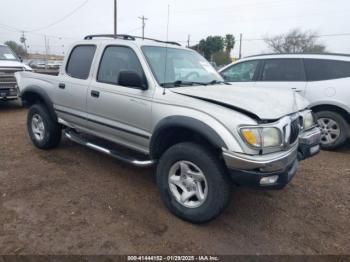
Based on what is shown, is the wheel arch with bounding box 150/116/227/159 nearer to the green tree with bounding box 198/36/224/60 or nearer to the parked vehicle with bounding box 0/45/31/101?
the parked vehicle with bounding box 0/45/31/101

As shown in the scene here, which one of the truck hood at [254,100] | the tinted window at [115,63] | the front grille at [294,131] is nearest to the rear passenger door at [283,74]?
the truck hood at [254,100]

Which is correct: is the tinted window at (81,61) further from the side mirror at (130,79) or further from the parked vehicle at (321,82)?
the parked vehicle at (321,82)

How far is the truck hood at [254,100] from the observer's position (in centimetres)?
274

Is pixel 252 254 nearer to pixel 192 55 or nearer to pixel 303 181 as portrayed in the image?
pixel 303 181

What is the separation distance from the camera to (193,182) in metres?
3.00

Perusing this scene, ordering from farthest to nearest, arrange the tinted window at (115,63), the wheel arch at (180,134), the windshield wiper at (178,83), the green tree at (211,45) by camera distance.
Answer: the green tree at (211,45)
the tinted window at (115,63)
the windshield wiper at (178,83)
the wheel arch at (180,134)

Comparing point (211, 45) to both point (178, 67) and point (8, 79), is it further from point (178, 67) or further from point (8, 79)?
point (178, 67)

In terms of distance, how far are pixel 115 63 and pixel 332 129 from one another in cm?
423

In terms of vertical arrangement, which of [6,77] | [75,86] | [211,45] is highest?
[211,45]

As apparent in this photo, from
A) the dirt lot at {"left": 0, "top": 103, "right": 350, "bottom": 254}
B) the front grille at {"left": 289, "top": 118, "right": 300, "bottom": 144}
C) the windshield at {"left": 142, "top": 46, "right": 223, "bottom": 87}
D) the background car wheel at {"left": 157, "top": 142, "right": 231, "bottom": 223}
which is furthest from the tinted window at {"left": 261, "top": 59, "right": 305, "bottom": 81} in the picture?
the background car wheel at {"left": 157, "top": 142, "right": 231, "bottom": 223}

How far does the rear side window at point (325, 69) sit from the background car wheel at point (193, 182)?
3904 mm

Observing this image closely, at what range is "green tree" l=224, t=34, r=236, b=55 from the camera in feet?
176

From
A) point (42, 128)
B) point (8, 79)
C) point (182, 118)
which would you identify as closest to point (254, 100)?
point (182, 118)

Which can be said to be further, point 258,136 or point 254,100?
point 254,100
